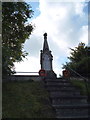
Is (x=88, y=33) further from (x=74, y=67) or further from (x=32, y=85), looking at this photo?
(x=74, y=67)

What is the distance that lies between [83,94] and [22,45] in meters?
7.31

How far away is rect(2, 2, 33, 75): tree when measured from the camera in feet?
39.9

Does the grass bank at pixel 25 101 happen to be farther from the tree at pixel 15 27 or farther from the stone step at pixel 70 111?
the tree at pixel 15 27

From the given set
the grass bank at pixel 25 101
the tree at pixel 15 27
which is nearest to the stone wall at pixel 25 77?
the tree at pixel 15 27

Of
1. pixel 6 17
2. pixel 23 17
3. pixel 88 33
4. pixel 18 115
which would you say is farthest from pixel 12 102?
pixel 23 17

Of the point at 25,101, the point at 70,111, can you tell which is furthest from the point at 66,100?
the point at 25,101

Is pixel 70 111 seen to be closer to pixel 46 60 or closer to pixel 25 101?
pixel 25 101

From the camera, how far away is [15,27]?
13.6 meters

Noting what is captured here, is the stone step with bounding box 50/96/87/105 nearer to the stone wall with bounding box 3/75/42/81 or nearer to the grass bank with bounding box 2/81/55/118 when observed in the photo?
the grass bank with bounding box 2/81/55/118

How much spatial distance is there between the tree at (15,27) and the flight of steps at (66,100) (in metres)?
3.36

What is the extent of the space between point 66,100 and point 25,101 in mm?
1856

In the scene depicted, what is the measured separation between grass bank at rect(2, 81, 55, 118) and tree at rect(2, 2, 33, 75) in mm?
2359

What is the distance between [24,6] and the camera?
45.3ft

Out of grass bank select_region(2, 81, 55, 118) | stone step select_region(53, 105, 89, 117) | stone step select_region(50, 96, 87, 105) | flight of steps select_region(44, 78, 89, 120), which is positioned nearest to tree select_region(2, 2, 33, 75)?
grass bank select_region(2, 81, 55, 118)
